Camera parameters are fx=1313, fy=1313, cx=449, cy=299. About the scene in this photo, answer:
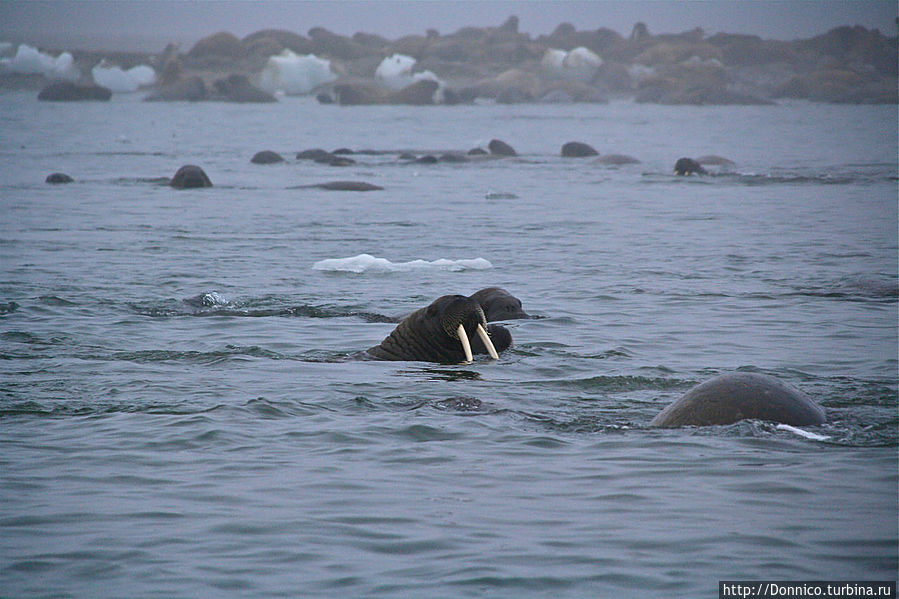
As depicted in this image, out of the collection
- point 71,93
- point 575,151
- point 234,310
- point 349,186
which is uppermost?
point 71,93

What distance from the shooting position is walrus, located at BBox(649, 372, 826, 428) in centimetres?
838

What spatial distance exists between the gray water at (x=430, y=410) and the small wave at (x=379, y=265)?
7cm

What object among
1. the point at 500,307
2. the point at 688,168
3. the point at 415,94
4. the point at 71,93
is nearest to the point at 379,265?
the point at 500,307

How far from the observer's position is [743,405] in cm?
842

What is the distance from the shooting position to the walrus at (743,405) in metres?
8.38

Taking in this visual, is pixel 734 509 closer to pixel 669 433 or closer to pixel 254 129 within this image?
pixel 669 433

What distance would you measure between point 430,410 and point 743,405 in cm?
217

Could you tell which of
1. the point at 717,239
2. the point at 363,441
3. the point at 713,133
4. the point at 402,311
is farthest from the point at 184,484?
the point at 713,133

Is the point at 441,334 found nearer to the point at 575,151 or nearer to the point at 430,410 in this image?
the point at 430,410

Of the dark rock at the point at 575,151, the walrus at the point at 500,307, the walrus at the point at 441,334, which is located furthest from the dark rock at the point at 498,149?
the walrus at the point at 441,334

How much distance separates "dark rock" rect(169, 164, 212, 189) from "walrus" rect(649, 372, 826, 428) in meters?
23.9

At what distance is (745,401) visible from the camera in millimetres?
8430

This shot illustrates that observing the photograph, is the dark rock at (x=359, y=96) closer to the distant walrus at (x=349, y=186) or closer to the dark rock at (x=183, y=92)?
the dark rock at (x=183, y=92)

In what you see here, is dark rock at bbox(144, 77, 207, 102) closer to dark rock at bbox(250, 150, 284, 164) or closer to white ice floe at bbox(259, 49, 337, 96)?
white ice floe at bbox(259, 49, 337, 96)
